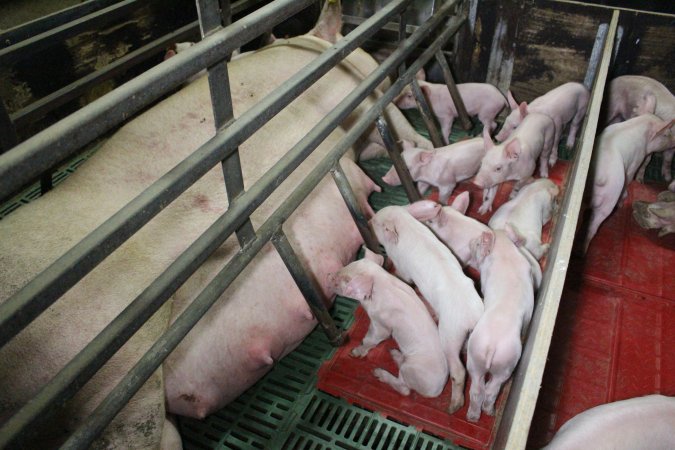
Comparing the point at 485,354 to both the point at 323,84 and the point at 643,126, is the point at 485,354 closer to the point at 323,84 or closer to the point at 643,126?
the point at 323,84

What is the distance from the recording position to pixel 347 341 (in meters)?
2.31

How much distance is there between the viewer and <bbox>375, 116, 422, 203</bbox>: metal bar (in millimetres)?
2684

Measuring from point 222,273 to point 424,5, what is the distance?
3407 mm

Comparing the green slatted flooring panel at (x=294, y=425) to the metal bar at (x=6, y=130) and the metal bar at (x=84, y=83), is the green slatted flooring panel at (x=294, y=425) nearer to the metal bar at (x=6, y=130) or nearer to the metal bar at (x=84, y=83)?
the metal bar at (x=6, y=130)

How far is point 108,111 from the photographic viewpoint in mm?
1084

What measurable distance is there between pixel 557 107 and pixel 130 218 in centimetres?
267

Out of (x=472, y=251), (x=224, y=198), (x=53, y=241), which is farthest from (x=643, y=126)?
(x=53, y=241)

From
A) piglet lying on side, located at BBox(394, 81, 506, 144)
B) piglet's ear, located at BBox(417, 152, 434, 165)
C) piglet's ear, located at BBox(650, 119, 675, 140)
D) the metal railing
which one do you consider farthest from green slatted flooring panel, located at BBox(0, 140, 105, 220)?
piglet's ear, located at BBox(650, 119, 675, 140)

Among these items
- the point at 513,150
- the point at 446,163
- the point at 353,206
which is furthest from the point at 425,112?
the point at 353,206

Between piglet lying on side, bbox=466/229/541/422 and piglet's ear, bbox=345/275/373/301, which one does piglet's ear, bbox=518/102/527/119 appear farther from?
piglet's ear, bbox=345/275/373/301

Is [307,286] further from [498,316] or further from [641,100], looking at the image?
[641,100]

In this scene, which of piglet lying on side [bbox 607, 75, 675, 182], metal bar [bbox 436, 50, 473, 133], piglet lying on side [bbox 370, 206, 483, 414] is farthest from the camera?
metal bar [bbox 436, 50, 473, 133]

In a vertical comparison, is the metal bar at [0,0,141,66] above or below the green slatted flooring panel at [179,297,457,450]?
above

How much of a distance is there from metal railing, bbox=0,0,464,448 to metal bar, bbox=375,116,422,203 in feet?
1.96
